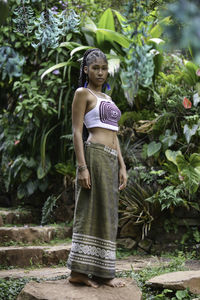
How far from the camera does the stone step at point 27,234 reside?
5.00 m

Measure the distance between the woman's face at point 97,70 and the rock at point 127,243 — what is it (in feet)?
9.37

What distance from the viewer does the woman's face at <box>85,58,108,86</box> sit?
10.2ft

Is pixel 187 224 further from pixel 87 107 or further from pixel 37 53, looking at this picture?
pixel 37 53

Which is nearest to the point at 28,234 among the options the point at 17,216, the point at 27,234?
the point at 27,234

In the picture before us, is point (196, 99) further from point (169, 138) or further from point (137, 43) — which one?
point (137, 43)

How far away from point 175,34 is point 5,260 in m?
3.23

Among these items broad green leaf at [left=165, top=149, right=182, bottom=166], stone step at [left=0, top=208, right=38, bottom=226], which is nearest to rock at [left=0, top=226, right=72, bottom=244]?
stone step at [left=0, top=208, right=38, bottom=226]

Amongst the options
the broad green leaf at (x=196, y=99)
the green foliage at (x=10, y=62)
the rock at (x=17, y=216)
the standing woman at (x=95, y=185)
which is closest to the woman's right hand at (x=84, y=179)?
the standing woman at (x=95, y=185)

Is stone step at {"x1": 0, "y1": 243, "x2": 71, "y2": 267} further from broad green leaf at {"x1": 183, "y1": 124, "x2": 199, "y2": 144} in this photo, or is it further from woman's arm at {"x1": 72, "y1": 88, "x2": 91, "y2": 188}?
broad green leaf at {"x1": 183, "y1": 124, "x2": 199, "y2": 144}

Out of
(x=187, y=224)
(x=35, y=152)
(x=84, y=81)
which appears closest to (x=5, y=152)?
(x=35, y=152)

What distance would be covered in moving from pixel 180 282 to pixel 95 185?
106 cm

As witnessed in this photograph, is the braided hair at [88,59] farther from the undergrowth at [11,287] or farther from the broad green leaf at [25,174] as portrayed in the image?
the broad green leaf at [25,174]

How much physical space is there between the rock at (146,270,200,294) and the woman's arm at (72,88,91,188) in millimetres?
1057

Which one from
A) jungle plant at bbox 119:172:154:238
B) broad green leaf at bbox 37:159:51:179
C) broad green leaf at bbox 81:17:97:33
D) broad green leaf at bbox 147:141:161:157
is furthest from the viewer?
broad green leaf at bbox 37:159:51:179
